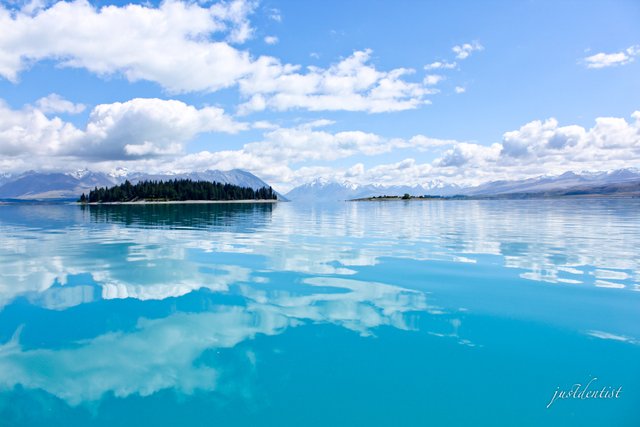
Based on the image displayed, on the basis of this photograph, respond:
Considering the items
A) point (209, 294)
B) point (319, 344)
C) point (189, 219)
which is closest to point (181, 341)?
point (319, 344)

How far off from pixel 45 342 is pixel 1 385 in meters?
3.01

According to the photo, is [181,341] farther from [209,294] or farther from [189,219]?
[189,219]

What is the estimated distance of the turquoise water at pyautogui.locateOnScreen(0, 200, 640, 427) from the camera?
10.2m

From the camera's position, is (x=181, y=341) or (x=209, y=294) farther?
(x=209, y=294)

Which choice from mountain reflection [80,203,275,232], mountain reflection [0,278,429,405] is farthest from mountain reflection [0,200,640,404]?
mountain reflection [80,203,275,232]

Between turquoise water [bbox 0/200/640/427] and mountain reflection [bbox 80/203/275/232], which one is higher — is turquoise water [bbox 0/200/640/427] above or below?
below

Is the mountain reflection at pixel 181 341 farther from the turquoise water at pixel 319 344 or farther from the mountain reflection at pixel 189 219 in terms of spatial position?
the mountain reflection at pixel 189 219

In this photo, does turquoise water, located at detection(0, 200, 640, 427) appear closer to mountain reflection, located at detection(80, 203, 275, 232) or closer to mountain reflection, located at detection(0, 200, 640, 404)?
mountain reflection, located at detection(0, 200, 640, 404)

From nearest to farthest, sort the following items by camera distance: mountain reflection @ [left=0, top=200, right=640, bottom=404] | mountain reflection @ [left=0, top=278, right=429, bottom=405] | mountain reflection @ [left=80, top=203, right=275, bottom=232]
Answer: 1. mountain reflection @ [left=0, top=278, right=429, bottom=405]
2. mountain reflection @ [left=0, top=200, right=640, bottom=404]
3. mountain reflection @ [left=80, top=203, right=275, bottom=232]

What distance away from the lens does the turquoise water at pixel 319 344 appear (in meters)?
10.2

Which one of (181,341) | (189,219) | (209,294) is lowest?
(181,341)

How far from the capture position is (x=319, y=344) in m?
Answer: 13.9

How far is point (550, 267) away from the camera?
88.3ft

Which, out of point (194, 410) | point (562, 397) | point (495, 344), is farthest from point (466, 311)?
point (194, 410)
